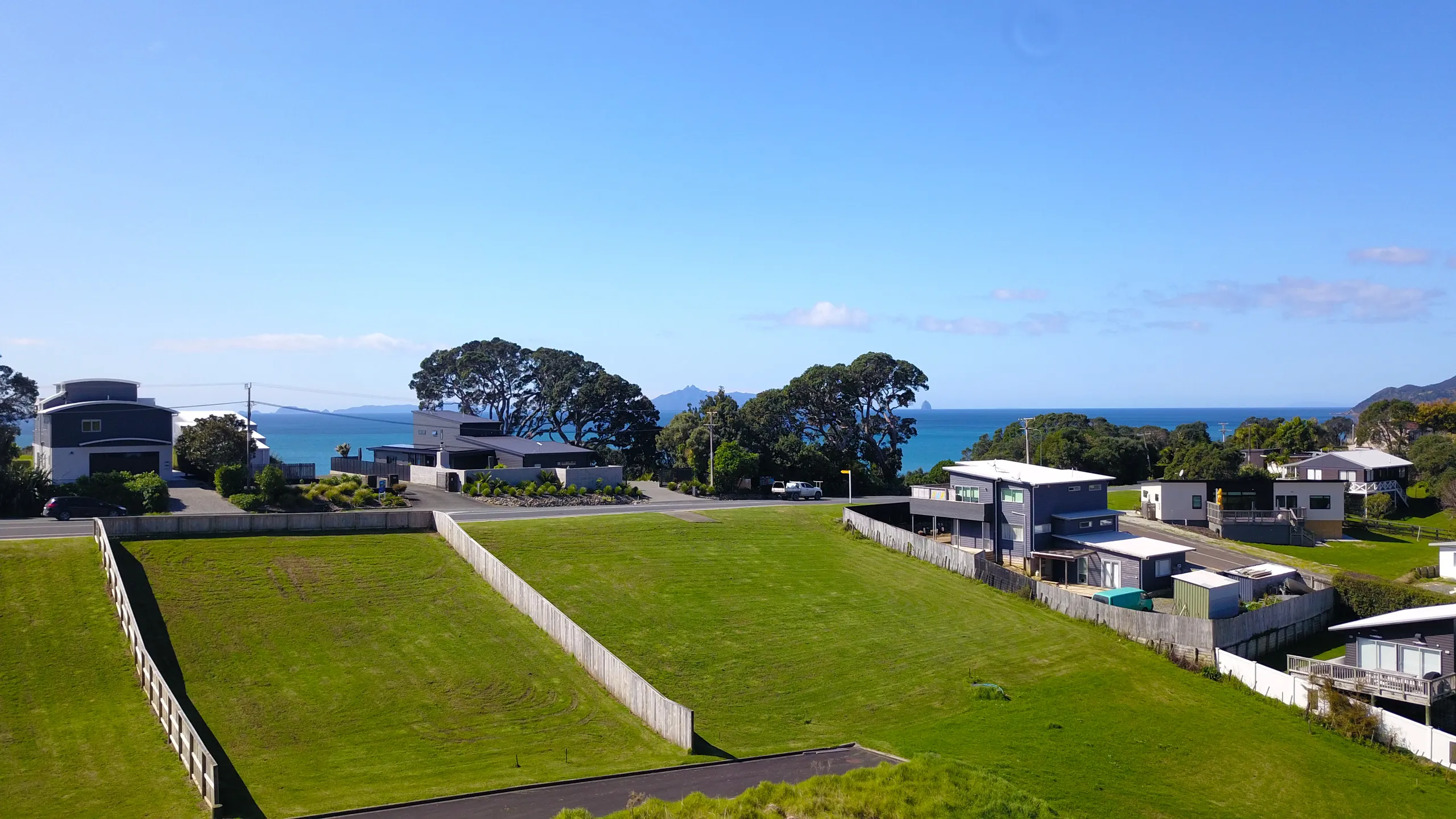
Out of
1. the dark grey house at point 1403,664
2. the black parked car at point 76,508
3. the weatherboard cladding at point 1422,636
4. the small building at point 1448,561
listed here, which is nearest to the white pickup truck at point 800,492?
the small building at point 1448,561

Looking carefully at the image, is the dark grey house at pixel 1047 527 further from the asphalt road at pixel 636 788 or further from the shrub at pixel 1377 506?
the shrub at pixel 1377 506

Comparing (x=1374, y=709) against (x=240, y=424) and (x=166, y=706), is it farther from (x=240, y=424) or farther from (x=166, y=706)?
(x=240, y=424)

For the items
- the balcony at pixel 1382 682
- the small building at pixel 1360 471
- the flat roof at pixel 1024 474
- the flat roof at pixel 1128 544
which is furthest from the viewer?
the small building at pixel 1360 471

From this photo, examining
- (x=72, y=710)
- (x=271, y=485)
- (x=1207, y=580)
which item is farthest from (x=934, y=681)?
(x=271, y=485)

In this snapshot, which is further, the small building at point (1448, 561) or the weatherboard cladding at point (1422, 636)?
the small building at point (1448, 561)

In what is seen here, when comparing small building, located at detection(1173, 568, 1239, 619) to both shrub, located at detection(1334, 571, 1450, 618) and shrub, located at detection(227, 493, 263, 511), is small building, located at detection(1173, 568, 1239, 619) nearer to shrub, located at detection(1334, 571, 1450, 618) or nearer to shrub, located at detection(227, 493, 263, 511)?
shrub, located at detection(1334, 571, 1450, 618)

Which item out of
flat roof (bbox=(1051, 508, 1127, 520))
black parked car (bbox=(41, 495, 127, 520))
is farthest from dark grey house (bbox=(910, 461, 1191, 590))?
black parked car (bbox=(41, 495, 127, 520))
